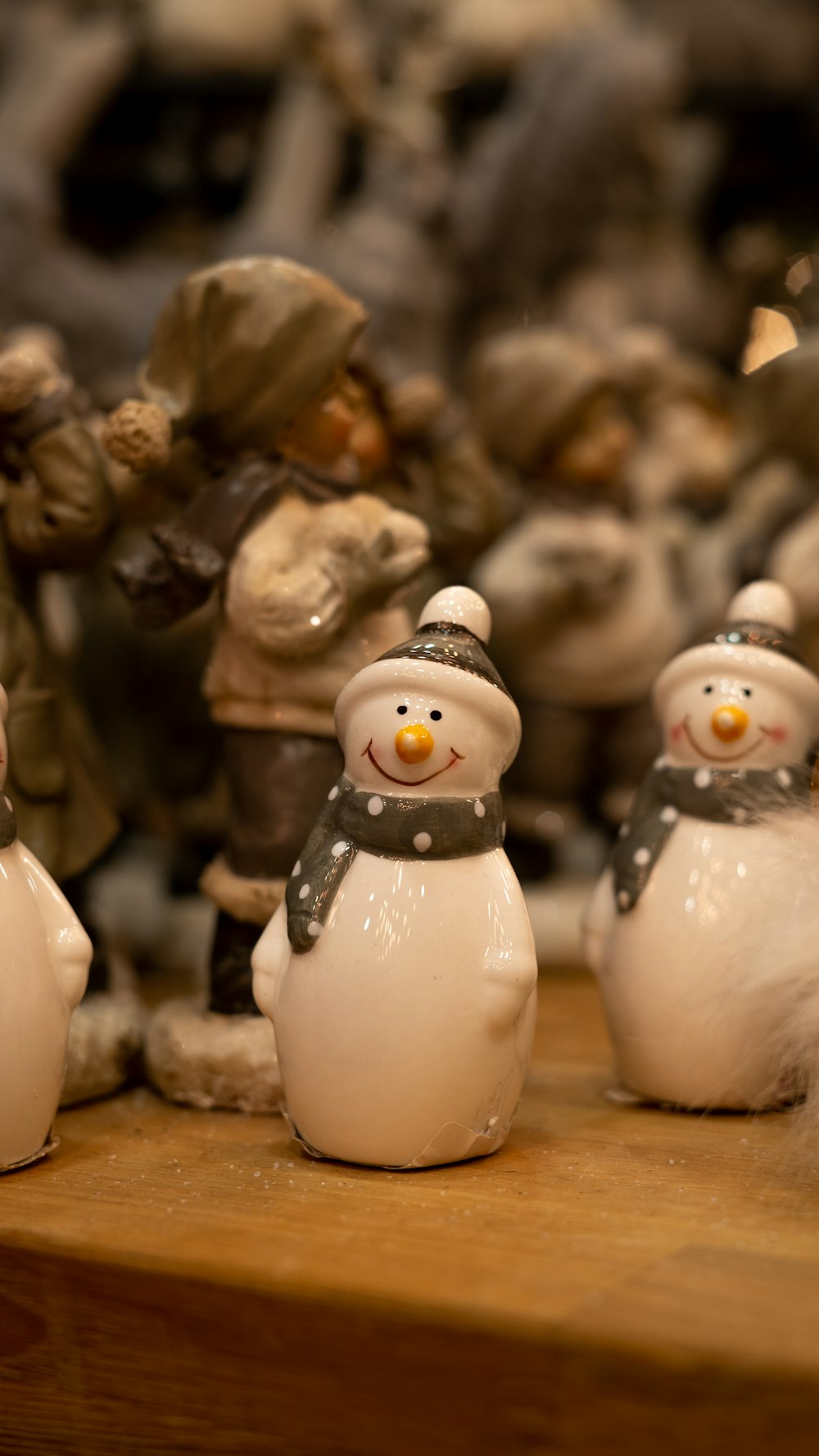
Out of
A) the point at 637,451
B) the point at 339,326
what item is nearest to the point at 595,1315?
the point at 339,326

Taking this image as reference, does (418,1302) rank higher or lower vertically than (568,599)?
lower

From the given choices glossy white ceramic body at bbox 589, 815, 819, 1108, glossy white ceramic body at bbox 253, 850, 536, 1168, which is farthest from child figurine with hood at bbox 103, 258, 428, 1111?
glossy white ceramic body at bbox 589, 815, 819, 1108

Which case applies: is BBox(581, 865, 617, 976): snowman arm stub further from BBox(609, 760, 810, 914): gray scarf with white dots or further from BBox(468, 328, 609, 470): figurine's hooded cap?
BBox(468, 328, 609, 470): figurine's hooded cap

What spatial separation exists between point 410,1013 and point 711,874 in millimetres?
343

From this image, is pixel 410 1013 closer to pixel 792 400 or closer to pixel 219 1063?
pixel 219 1063

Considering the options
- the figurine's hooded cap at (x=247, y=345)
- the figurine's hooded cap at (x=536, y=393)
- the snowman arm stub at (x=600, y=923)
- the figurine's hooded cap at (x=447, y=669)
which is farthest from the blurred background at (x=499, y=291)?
the snowman arm stub at (x=600, y=923)

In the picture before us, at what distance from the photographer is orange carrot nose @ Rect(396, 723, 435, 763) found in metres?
1.22

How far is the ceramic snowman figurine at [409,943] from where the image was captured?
122cm

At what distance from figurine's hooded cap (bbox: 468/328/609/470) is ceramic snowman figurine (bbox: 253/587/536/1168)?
910mm

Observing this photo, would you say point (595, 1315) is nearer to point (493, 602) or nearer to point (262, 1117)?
point (262, 1117)

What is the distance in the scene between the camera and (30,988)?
4.01 feet

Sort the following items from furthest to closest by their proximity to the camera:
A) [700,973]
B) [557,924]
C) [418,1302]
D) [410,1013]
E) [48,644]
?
[557,924] → [48,644] → [700,973] → [410,1013] → [418,1302]

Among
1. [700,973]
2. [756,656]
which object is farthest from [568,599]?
[700,973]

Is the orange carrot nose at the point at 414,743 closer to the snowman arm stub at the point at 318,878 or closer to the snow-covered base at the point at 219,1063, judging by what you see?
the snowman arm stub at the point at 318,878
